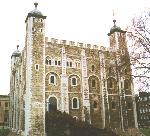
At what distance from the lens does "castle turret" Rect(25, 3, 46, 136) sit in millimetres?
30016

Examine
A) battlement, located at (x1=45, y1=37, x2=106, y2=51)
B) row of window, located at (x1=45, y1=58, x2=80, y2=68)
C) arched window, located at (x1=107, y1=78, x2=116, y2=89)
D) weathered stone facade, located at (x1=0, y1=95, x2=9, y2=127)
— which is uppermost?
battlement, located at (x1=45, y1=37, x2=106, y2=51)

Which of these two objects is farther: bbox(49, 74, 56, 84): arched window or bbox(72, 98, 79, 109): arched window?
bbox(72, 98, 79, 109): arched window

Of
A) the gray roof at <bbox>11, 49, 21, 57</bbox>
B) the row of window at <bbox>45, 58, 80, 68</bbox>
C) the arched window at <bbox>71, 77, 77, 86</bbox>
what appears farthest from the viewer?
the gray roof at <bbox>11, 49, 21, 57</bbox>

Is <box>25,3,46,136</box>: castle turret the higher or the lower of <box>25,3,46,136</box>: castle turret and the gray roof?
the lower

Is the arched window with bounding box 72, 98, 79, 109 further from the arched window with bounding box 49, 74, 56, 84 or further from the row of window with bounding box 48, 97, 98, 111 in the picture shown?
the arched window with bounding box 49, 74, 56, 84

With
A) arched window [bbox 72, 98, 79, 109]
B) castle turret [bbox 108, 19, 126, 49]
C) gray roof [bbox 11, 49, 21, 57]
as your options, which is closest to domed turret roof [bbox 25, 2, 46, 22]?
arched window [bbox 72, 98, 79, 109]

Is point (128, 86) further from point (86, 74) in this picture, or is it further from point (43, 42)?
point (43, 42)

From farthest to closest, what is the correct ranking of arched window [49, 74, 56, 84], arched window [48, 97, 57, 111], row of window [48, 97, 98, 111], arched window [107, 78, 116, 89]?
arched window [107, 78, 116, 89]
arched window [49, 74, 56, 84]
row of window [48, 97, 98, 111]
arched window [48, 97, 57, 111]

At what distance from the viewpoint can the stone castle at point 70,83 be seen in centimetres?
3114

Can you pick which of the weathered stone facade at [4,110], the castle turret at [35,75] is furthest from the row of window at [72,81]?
the weathered stone facade at [4,110]

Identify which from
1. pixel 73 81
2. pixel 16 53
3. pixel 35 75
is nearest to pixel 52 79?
pixel 73 81

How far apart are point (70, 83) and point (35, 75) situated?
6.07 m

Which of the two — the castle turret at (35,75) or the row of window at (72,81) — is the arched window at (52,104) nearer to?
the row of window at (72,81)

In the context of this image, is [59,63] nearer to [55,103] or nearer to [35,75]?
[35,75]
